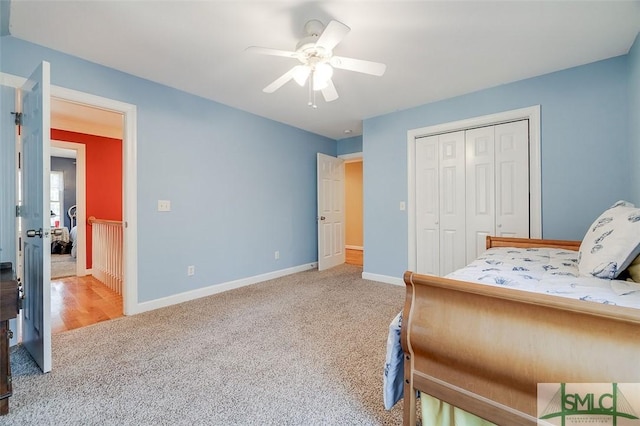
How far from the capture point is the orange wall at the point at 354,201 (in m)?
7.18

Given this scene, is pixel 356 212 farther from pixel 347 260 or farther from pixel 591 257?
pixel 591 257

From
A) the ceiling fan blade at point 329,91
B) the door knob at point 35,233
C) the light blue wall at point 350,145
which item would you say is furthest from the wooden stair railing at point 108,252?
the light blue wall at point 350,145

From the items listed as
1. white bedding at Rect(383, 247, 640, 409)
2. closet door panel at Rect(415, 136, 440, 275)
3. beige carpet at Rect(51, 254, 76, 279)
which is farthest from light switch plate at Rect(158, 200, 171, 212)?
closet door panel at Rect(415, 136, 440, 275)

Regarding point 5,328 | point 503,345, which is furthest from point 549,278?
point 5,328

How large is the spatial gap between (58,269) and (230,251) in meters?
3.46

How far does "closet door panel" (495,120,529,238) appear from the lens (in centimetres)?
292

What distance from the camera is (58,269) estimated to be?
15.3 ft

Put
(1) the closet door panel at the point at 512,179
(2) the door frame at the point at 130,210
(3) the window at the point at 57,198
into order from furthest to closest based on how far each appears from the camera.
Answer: (3) the window at the point at 57,198
(1) the closet door panel at the point at 512,179
(2) the door frame at the point at 130,210

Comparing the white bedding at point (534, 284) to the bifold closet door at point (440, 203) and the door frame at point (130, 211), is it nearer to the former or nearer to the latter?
the bifold closet door at point (440, 203)

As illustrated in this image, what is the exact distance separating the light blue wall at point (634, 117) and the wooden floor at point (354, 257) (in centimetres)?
365

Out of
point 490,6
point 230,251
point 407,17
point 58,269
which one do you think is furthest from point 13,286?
point 58,269

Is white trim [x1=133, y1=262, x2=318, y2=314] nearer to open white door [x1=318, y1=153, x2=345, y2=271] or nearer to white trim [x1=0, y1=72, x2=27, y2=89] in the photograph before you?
open white door [x1=318, y1=153, x2=345, y2=271]

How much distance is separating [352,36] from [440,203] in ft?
7.33

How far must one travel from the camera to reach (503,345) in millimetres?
943
